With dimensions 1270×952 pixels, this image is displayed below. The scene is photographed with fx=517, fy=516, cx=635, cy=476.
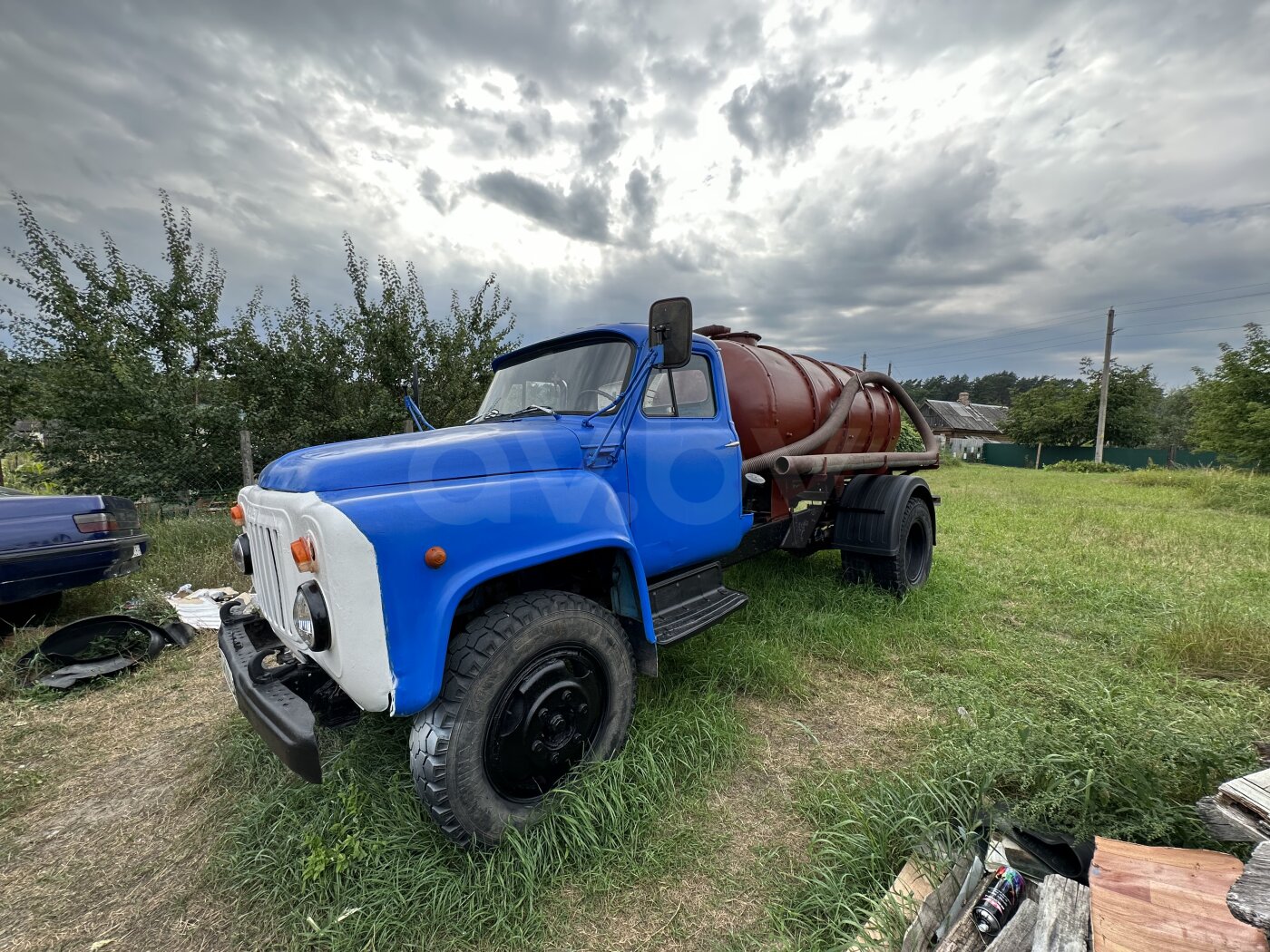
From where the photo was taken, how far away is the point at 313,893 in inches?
72.9

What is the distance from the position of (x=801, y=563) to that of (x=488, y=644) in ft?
14.5

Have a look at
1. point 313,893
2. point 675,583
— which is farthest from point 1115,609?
point 313,893

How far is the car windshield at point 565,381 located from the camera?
277 centimetres

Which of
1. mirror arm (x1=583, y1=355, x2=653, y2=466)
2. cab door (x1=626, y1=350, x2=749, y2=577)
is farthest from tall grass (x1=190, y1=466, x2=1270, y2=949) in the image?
mirror arm (x1=583, y1=355, x2=653, y2=466)

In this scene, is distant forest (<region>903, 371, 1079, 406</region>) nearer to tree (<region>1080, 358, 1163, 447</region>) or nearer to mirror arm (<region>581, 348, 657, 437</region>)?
tree (<region>1080, 358, 1163, 447</region>)

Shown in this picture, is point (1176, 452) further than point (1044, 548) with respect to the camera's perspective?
Yes

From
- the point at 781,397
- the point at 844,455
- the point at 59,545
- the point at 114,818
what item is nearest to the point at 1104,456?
the point at 844,455

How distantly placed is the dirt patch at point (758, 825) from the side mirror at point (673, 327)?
1.98 m

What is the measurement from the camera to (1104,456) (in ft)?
96.7

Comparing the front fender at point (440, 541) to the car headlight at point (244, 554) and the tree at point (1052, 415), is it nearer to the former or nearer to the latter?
the car headlight at point (244, 554)

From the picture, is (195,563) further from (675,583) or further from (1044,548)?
(1044,548)

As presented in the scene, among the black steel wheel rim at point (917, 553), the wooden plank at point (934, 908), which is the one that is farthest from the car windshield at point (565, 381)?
the black steel wheel rim at point (917, 553)

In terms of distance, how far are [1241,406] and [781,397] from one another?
17.7 metres

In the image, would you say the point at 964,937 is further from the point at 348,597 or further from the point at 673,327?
the point at 673,327
